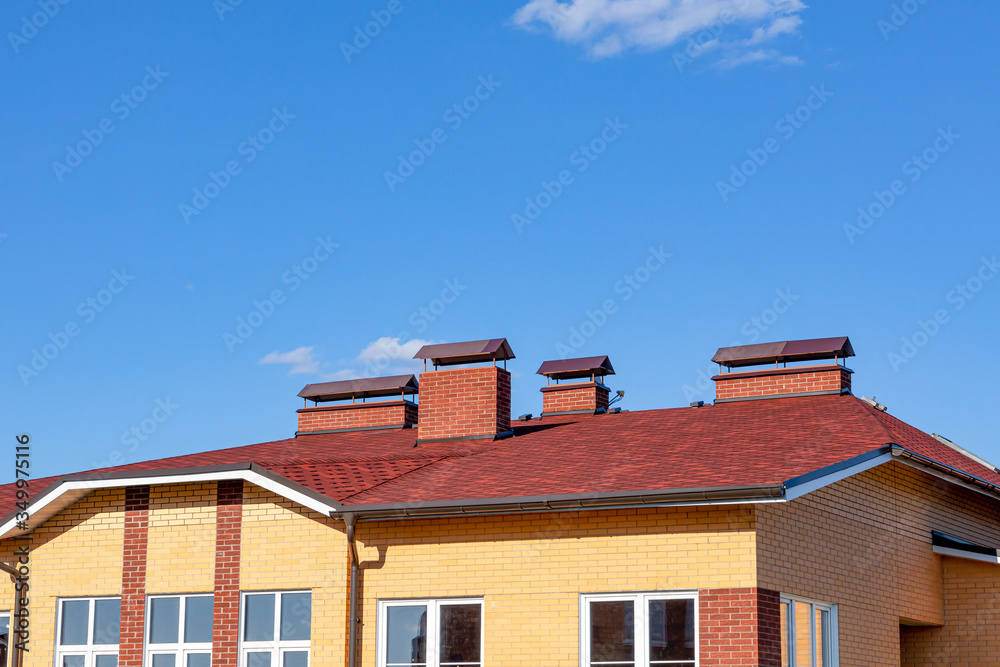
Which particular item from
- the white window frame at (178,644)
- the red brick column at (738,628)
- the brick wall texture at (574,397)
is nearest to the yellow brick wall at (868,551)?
the red brick column at (738,628)

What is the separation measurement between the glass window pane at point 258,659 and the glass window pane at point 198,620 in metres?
0.60

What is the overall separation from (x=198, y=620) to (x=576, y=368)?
8699 millimetres

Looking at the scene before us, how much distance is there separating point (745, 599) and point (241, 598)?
6227mm

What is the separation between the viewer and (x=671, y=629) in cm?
1248

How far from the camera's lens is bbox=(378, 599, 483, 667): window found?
13414mm

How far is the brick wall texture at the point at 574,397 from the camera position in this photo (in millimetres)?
20641

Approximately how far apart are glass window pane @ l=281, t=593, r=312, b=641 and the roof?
1.39m

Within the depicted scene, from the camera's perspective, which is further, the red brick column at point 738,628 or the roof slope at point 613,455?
the roof slope at point 613,455

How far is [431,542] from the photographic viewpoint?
45.1ft

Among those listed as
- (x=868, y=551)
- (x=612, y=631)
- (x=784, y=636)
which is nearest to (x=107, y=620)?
(x=612, y=631)

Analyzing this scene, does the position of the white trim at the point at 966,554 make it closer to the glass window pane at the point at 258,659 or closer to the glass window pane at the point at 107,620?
the glass window pane at the point at 258,659

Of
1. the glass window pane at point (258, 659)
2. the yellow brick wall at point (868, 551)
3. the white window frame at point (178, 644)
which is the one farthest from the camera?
the white window frame at point (178, 644)

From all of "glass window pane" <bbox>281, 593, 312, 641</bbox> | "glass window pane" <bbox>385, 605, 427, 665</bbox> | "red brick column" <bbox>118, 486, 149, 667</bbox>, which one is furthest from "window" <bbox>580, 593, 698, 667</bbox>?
"red brick column" <bbox>118, 486, 149, 667</bbox>

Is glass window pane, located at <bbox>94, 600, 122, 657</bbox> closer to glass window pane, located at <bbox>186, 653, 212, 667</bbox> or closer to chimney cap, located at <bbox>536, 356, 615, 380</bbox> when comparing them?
glass window pane, located at <bbox>186, 653, 212, 667</bbox>
